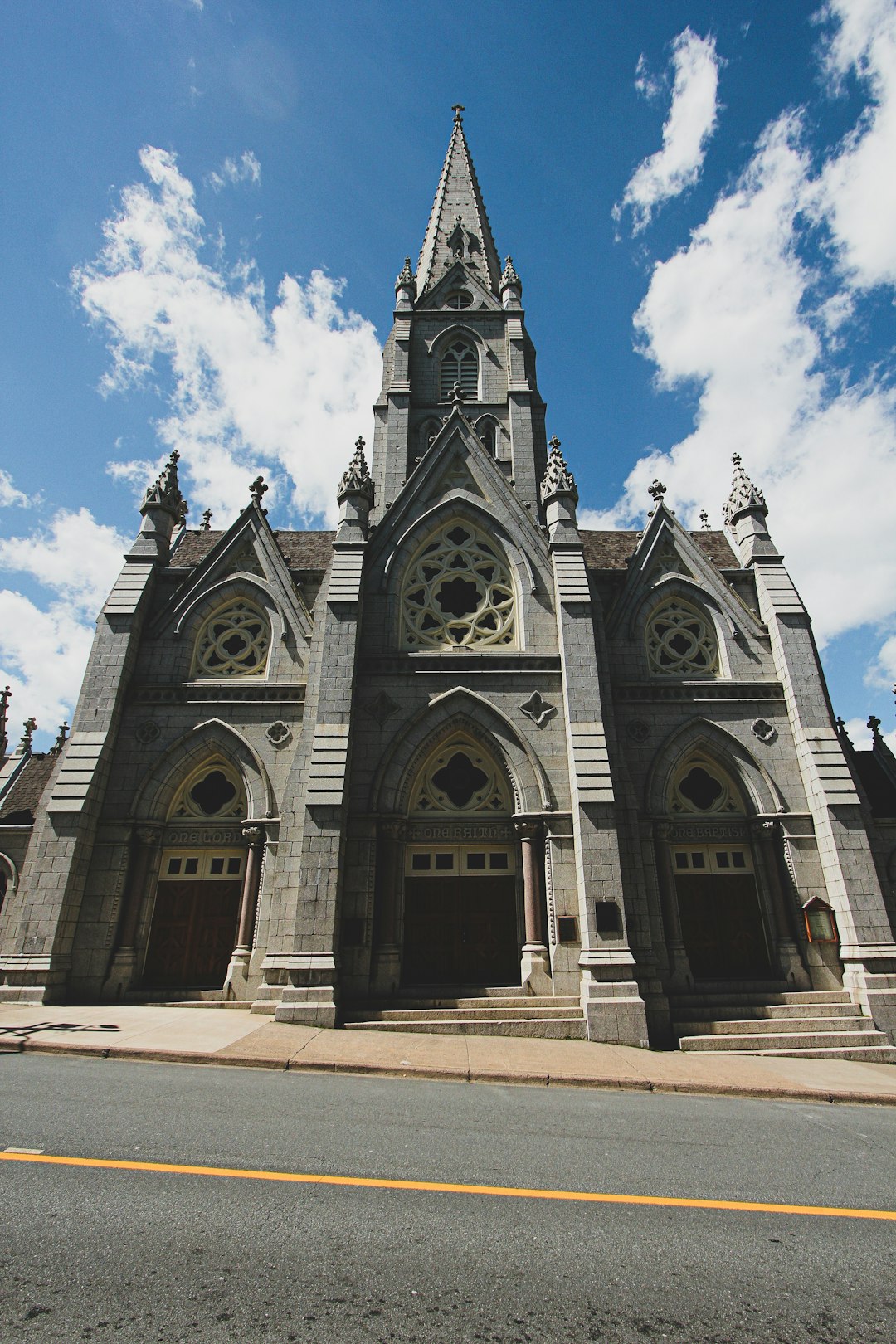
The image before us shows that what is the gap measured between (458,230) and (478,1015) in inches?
1184

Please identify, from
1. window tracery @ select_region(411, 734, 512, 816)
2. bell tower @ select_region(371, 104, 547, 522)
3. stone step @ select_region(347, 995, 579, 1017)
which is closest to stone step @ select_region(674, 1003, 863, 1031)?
stone step @ select_region(347, 995, 579, 1017)

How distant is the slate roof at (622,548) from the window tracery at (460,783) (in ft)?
24.7

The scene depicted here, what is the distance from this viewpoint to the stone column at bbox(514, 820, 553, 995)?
1323cm

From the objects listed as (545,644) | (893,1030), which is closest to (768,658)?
(545,644)

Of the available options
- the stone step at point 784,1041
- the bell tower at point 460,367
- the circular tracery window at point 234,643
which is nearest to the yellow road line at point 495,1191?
the stone step at point 784,1041

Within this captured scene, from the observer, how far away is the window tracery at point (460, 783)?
1523 centimetres

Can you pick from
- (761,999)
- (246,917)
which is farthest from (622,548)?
(246,917)

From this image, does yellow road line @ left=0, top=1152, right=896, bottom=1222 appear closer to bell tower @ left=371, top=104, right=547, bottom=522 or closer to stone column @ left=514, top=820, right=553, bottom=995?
stone column @ left=514, top=820, right=553, bottom=995

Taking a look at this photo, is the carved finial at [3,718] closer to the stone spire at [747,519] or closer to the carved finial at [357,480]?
the carved finial at [357,480]

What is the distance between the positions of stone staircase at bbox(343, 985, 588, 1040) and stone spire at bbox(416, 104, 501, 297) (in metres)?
25.5

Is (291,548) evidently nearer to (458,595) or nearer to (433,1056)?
(458,595)

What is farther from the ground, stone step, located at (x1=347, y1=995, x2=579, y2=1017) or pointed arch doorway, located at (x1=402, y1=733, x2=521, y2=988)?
pointed arch doorway, located at (x1=402, y1=733, x2=521, y2=988)

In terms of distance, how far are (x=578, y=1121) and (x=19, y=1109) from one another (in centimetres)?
557

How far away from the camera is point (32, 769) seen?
1970cm
